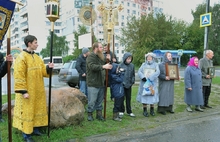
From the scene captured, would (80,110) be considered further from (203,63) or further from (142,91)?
(203,63)

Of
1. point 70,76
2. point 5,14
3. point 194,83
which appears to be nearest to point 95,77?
point 5,14

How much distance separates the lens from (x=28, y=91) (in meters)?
4.25

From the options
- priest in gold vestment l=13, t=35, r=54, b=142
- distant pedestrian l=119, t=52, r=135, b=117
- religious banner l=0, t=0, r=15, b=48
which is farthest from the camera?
distant pedestrian l=119, t=52, r=135, b=117

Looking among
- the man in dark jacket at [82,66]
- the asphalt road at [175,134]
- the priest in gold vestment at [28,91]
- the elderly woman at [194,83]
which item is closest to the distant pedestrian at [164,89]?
the elderly woman at [194,83]

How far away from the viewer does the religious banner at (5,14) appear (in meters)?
3.43

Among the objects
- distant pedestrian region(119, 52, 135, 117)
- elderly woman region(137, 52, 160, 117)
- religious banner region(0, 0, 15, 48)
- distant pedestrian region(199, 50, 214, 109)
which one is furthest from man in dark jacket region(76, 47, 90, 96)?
religious banner region(0, 0, 15, 48)

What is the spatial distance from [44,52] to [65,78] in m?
45.6

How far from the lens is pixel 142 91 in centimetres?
663

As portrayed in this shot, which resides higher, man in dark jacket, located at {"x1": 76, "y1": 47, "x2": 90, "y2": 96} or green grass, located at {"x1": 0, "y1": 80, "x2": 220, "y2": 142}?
man in dark jacket, located at {"x1": 76, "y1": 47, "x2": 90, "y2": 96}

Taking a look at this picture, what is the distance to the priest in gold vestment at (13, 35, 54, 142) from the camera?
4.14 meters

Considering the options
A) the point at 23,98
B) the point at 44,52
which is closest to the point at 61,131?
the point at 23,98

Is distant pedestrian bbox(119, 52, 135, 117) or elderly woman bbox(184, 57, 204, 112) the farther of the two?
elderly woman bbox(184, 57, 204, 112)

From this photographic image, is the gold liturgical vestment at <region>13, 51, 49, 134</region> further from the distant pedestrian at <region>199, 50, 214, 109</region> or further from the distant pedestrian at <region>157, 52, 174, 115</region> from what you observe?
the distant pedestrian at <region>199, 50, 214, 109</region>

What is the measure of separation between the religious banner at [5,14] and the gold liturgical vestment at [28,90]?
31.6 inches
